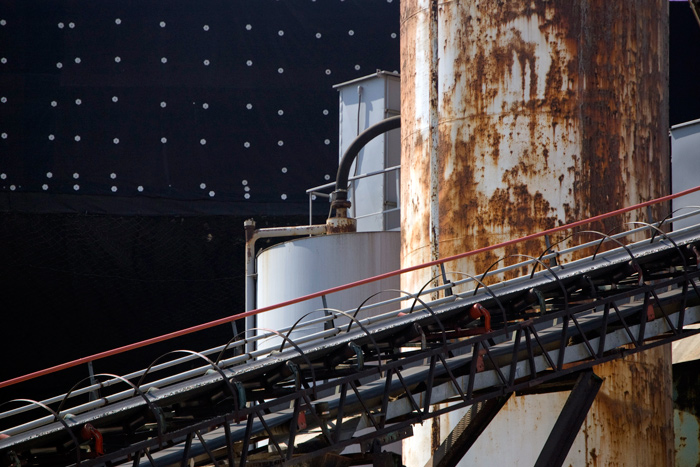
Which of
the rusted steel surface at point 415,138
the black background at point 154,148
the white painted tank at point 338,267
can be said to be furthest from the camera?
the black background at point 154,148

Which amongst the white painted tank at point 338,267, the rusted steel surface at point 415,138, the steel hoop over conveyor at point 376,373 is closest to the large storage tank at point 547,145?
the rusted steel surface at point 415,138

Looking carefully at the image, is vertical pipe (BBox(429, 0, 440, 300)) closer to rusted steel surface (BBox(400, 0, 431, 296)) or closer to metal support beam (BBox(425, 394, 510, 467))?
rusted steel surface (BBox(400, 0, 431, 296))

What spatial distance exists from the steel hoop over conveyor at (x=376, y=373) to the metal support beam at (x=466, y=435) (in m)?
0.05

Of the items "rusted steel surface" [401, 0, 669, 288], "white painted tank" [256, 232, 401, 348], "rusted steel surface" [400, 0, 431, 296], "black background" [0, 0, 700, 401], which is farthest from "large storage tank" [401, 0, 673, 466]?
"black background" [0, 0, 700, 401]

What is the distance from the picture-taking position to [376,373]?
863cm

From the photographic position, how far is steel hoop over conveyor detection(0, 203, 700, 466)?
27.1 feet

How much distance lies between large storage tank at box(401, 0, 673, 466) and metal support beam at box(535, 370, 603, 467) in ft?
3.40

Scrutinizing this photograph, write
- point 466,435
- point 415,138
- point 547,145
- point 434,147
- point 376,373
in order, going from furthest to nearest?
1. point 415,138
2. point 434,147
3. point 547,145
4. point 466,435
5. point 376,373

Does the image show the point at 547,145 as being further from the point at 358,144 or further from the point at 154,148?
the point at 154,148

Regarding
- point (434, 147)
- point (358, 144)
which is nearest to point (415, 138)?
point (434, 147)

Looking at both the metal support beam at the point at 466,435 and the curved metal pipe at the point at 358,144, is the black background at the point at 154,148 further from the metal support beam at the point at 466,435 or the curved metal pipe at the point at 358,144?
Answer: the metal support beam at the point at 466,435

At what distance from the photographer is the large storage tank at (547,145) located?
1074 cm

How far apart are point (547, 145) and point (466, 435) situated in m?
3.50

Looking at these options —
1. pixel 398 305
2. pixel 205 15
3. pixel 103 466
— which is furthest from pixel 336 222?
pixel 205 15
